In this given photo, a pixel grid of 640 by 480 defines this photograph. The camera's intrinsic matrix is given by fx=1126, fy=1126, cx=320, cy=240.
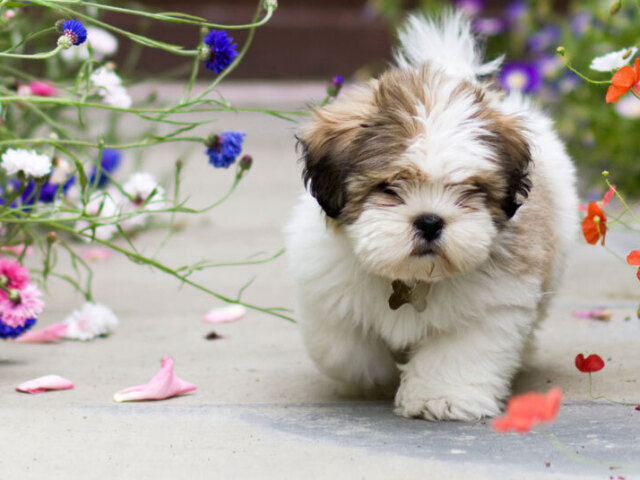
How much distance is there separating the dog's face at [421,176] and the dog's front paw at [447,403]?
406 mm

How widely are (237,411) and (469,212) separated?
3.21ft

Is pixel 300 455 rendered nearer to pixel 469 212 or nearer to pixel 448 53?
pixel 469 212

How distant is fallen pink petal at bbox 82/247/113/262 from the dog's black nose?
10.7 feet

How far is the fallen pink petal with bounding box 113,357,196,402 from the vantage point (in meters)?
3.64

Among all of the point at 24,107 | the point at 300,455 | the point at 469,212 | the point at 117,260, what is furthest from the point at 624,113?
the point at 300,455

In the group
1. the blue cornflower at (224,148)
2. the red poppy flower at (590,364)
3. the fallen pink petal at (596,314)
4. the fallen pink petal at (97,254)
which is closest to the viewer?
the red poppy flower at (590,364)

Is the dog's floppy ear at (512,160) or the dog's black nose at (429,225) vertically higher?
the dog's floppy ear at (512,160)

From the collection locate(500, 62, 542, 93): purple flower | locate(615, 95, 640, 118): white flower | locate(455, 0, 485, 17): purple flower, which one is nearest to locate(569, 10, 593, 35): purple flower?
locate(500, 62, 542, 93): purple flower

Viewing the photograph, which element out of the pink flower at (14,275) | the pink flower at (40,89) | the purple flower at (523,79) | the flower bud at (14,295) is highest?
the purple flower at (523,79)

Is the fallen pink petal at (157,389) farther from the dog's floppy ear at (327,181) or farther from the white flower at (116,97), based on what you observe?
the white flower at (116,97)

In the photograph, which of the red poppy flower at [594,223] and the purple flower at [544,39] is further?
the purple flower at [544,39]

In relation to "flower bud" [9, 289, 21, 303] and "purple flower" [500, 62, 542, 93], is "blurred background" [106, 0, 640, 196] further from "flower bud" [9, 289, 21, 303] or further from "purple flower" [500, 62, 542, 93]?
"flower bud" [9, 289, 21, 303]

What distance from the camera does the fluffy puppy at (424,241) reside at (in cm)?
316

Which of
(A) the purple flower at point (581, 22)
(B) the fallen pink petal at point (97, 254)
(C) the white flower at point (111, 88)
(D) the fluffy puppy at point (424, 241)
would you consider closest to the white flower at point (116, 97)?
(C) the white flower at point (111, 88)
